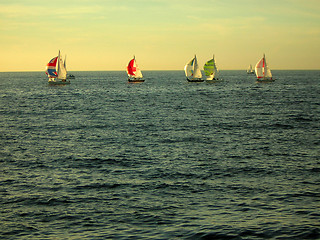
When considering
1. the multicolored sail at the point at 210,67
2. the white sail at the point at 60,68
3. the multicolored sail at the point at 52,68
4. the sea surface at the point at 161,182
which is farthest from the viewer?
the multicolored sail at the point at 210,67

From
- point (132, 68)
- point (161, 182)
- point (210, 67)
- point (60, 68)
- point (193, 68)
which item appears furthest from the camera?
point (132, 68)

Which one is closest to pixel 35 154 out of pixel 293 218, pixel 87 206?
pixel 87 206

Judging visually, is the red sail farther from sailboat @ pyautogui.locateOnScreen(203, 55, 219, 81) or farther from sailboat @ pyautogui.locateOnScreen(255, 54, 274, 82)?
sailboat @ pyautogui.locateOnScreen(255, 54, 274, 82)

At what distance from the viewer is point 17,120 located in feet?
182

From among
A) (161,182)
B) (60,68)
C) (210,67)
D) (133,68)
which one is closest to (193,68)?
(210,67)

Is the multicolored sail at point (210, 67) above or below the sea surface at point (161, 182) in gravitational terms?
above

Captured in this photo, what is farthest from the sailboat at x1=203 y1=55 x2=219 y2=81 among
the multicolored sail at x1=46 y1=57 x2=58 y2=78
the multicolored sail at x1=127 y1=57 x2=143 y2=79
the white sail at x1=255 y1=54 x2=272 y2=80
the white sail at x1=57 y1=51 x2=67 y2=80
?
the multicolored sail at x1=46 y1=57 x2=58 y2=78

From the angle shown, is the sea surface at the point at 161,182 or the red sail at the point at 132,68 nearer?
the sea surface at the point at 161,182

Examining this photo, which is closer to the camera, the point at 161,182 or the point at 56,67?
the point at 161,182

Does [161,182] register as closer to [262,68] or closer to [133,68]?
[133,68]

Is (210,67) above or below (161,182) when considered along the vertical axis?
above

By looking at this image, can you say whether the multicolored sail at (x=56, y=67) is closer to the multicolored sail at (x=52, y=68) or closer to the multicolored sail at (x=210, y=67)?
the multicolored sail at (x=52, y=68)

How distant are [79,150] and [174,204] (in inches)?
636

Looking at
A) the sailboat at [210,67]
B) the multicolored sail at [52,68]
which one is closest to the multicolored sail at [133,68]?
the sailboat at [210,67]
